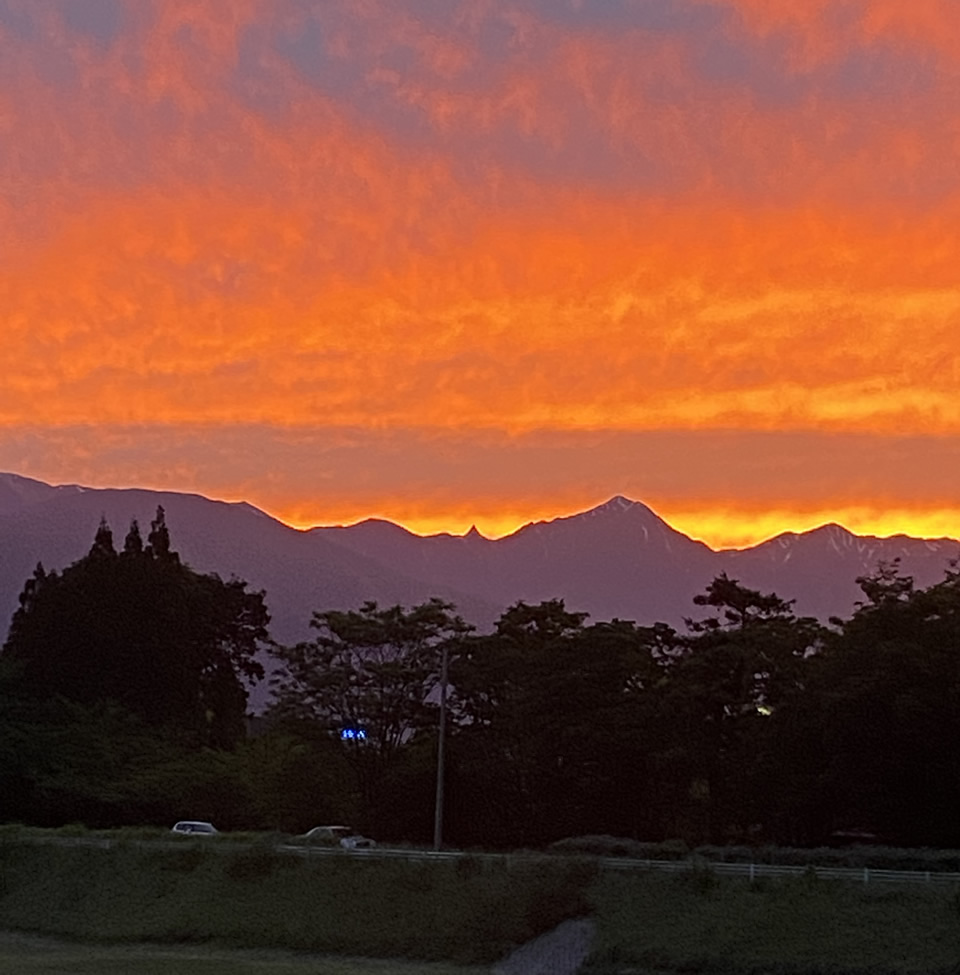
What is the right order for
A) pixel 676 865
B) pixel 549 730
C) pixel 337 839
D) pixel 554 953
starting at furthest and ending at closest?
pixel 549 730, pixel 337 839, pixel 676 865, pixel 554 953

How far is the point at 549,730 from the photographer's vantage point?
58531 mm

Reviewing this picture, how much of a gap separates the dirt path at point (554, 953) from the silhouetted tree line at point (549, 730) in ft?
52.6

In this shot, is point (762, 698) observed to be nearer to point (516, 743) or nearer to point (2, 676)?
point (516, 743)

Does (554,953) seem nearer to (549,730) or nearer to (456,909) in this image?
(456,909)

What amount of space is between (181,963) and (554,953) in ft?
26.8

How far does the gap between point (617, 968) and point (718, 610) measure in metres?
30.6

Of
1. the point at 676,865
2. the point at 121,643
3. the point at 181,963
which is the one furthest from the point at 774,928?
the point at 121,643

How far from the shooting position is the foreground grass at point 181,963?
3331 centimetres

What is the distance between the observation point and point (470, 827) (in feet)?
198

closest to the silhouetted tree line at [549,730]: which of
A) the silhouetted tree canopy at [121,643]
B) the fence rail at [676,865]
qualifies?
the silhouetted tree canopy at [121,643]

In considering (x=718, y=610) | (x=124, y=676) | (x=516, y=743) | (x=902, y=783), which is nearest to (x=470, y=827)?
(x=516, y=743)

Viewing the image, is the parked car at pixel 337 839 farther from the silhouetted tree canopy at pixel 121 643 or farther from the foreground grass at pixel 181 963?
the silhouetted tree canopy at pixel 121 643

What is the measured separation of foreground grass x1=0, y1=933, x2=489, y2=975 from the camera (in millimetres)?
33312

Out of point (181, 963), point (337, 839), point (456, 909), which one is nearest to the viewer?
point (181, 963)
